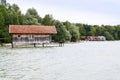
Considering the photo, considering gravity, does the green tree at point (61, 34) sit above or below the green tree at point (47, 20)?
below

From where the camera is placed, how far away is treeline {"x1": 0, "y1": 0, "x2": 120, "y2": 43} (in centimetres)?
7494

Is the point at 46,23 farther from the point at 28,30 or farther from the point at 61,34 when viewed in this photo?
the point at 28,30

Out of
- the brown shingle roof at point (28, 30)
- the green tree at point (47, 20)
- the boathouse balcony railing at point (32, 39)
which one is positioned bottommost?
the boathouse balcony railing at point (32, 39)

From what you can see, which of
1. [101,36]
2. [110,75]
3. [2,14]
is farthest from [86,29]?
[110,75]

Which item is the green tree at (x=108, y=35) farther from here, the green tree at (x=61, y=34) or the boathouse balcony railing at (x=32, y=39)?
the boathouse balcony railing at (x=32, y=39)

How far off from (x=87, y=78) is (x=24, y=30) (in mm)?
47670

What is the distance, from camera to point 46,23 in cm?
9831

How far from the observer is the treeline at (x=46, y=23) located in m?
74.9

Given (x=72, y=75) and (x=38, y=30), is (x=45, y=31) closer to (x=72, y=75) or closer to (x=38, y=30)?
(x=38, y=30)

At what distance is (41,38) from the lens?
67000 mm

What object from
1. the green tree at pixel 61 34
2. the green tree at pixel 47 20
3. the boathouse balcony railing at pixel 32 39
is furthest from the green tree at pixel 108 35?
the boathouse balcony railing at pixel 32 39

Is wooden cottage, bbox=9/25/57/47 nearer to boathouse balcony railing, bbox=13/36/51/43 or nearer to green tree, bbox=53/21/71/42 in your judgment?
boathouse balcony railing, bbox=13/36/51/43

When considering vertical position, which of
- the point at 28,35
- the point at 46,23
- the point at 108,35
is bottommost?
the point at 108,35

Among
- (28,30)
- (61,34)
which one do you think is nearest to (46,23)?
(61,34)
